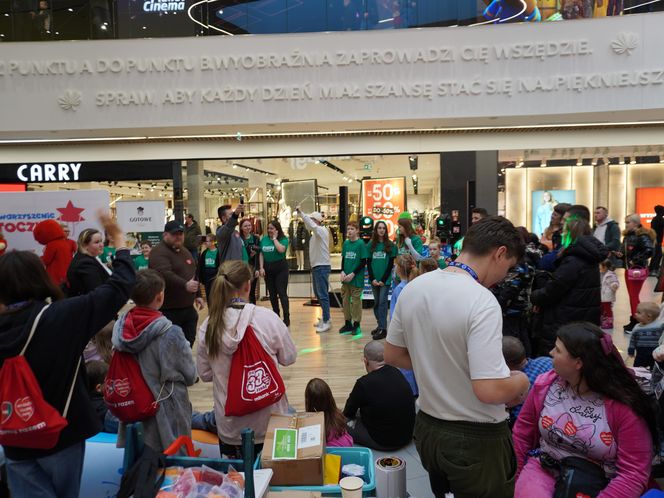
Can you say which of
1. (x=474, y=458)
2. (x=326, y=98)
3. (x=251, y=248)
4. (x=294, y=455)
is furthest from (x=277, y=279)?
(x=474, y=458)

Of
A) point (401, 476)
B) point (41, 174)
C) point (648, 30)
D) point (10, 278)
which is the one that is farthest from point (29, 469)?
point (648, 30)

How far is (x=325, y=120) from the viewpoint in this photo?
9.70m

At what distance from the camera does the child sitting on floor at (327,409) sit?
305 centimetres

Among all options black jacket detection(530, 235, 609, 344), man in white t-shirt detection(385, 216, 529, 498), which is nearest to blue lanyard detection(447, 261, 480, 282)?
man in white t-shirt detection(385, 216, 529, 498)

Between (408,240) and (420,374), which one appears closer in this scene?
(420,374)

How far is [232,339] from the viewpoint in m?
2.45

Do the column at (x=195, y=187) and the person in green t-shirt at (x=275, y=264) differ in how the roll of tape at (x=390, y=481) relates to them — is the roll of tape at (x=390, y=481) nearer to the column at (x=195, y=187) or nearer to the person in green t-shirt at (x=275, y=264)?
the person in green t-shirt at (x=275, y=264)

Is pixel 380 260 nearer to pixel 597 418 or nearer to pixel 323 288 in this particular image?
pixel 323 288

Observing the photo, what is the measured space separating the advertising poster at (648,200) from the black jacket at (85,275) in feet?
45.9

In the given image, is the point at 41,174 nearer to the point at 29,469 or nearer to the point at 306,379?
the point at 306,379

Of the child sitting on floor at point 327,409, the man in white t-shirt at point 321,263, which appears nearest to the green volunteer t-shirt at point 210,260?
the man in white t-shirt at point 321,263

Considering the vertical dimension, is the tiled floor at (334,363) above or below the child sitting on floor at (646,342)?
below

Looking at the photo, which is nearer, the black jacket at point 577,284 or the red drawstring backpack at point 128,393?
the red drawstring backpack at point 128,393

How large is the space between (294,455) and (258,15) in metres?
9.65
